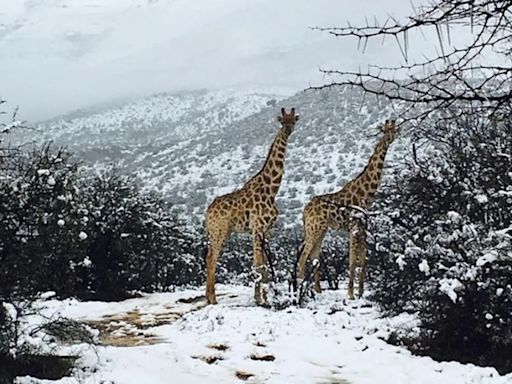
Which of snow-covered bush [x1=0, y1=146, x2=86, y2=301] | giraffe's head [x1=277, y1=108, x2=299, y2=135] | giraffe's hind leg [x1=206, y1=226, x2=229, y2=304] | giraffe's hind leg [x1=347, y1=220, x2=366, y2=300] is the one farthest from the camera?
giraffe's head [x1=277, y1=108, x2=299, y2=135]

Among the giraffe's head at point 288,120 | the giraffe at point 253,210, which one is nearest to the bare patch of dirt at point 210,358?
the giraffe at point 253,210

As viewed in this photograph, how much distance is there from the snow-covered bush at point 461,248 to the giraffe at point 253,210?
302cm

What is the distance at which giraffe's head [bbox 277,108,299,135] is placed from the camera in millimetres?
12102

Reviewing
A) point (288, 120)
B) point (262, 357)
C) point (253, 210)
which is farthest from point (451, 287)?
point (288, 120)

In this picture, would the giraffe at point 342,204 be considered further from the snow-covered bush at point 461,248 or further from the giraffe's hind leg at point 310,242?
Answer: the snow-covered bush at point 461,248

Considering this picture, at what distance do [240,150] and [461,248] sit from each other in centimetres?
5219

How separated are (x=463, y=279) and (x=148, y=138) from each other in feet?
282

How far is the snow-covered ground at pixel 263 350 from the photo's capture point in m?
6.73

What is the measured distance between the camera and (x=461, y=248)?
24.6 feet

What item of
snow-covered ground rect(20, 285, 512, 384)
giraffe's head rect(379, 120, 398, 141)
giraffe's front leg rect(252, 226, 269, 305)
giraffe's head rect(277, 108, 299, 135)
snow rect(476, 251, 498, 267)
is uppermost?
giraffe's head rect(277, 108, 299, 135)

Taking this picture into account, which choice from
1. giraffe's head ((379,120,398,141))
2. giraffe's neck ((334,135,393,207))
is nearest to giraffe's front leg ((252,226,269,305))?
giraffe's neck ((334,135,393,207))

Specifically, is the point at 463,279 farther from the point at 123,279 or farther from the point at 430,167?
the point at 123,279

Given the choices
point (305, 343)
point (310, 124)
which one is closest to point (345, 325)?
point (305, 343)

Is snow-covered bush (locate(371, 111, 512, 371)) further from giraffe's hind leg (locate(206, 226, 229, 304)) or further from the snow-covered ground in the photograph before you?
giraffe's hind leg (locate(206, 226, 229, 304))
